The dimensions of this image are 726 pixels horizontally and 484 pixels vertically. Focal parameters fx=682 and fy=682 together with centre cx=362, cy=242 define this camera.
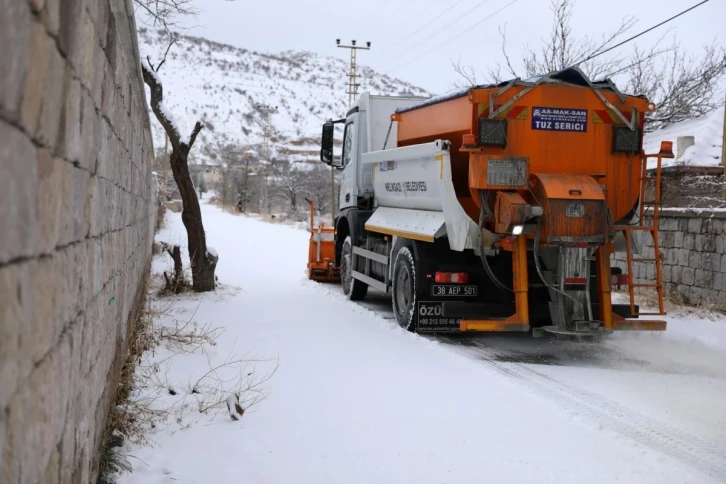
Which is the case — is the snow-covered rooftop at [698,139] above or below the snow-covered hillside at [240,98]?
below

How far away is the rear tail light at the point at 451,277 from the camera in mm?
8258

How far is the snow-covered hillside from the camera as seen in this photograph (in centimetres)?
11775

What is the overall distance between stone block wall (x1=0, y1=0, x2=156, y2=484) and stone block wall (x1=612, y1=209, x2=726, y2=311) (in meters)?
7.81

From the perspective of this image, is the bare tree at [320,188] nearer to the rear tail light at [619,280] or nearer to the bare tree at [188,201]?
the bare tree at [188,201]

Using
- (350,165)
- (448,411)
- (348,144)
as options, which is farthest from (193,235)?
(448,411)

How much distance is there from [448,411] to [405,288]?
151 inches

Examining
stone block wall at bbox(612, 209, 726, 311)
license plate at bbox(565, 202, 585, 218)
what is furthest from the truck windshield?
license plate at bbox(565, 202, 585, 218)

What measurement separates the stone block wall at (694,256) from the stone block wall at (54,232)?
25.6ft

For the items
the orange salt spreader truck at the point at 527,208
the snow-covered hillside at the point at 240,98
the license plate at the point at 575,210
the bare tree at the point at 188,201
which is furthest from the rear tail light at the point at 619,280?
the snow-covered hillside at the point at 240,98

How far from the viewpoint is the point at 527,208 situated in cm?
693

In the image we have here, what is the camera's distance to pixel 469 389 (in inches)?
234

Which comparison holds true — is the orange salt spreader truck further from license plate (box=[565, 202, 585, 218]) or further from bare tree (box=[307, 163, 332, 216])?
bare tree (box=[307, 163, 332, 216])

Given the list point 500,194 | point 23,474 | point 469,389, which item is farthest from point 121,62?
point 500,194

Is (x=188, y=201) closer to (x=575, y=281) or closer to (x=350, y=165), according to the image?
(x=350, y=165)
